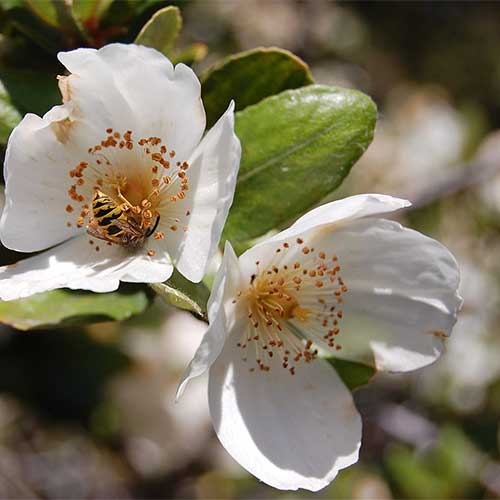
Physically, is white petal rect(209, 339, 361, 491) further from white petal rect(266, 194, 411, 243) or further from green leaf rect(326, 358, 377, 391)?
white petal rect(266, 194, 411, 243)

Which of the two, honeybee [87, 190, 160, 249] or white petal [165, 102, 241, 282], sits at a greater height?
white petal [165, 102, 241, 282]

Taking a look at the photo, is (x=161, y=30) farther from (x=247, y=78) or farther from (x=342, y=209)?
(x=342, y=209)

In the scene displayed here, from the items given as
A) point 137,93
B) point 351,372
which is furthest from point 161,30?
point 351,372

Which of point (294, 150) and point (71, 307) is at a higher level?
point (294, 150)

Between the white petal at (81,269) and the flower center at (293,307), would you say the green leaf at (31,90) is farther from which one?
the flower center at (293,307)

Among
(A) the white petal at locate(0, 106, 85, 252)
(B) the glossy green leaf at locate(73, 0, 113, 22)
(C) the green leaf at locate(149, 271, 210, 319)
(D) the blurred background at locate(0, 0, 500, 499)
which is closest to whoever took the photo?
(C) the green leaf at locate(149, 271, 210, 319)

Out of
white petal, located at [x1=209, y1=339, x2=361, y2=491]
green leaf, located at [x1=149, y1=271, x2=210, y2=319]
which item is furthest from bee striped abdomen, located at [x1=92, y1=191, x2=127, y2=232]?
white petal, located at [x1=209, y1=339, x2=361, y2=491]

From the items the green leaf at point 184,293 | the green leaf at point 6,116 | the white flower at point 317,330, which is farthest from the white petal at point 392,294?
the green leaf at point 6,116

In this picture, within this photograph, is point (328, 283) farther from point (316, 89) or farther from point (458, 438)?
point (458, 438)
